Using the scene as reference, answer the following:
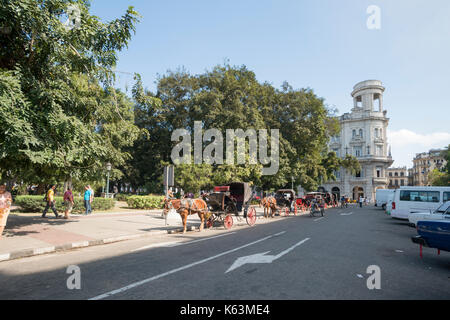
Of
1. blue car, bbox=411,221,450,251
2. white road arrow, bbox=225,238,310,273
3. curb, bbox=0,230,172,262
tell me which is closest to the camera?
blue car, bbox=411,221,450,251

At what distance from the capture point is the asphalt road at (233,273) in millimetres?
4559

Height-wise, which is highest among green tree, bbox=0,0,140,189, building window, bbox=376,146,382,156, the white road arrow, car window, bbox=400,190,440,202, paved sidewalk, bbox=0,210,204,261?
building window, bbox=376,146,382,156

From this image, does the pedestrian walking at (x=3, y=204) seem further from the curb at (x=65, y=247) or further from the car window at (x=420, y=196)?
the car window at (x=420, y=196)

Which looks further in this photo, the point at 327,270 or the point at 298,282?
the point at 327,270

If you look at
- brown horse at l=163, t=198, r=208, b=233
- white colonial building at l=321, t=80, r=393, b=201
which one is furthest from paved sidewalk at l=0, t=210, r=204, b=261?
white colonial building at l=321, t=80, r=393, b=201

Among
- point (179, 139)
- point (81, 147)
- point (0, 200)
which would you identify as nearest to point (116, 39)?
point (81, 147)

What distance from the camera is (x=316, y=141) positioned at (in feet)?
122

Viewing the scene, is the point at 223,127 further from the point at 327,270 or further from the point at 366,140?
the point at 366,140

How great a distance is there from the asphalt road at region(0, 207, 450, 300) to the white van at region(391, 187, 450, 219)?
9457 millimetres

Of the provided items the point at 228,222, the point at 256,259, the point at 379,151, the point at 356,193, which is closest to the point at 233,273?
the point at 256,259

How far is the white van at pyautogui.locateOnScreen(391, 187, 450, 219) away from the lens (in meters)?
16.1

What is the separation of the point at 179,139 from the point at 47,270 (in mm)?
31055

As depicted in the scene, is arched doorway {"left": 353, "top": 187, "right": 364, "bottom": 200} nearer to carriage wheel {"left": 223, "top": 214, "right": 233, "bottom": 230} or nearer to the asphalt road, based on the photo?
carriage wheel {"left": 223, "top": 214, "right": 233, "bottom": 230}

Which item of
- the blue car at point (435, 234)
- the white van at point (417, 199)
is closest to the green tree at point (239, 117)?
the white van at point (417, 199)
